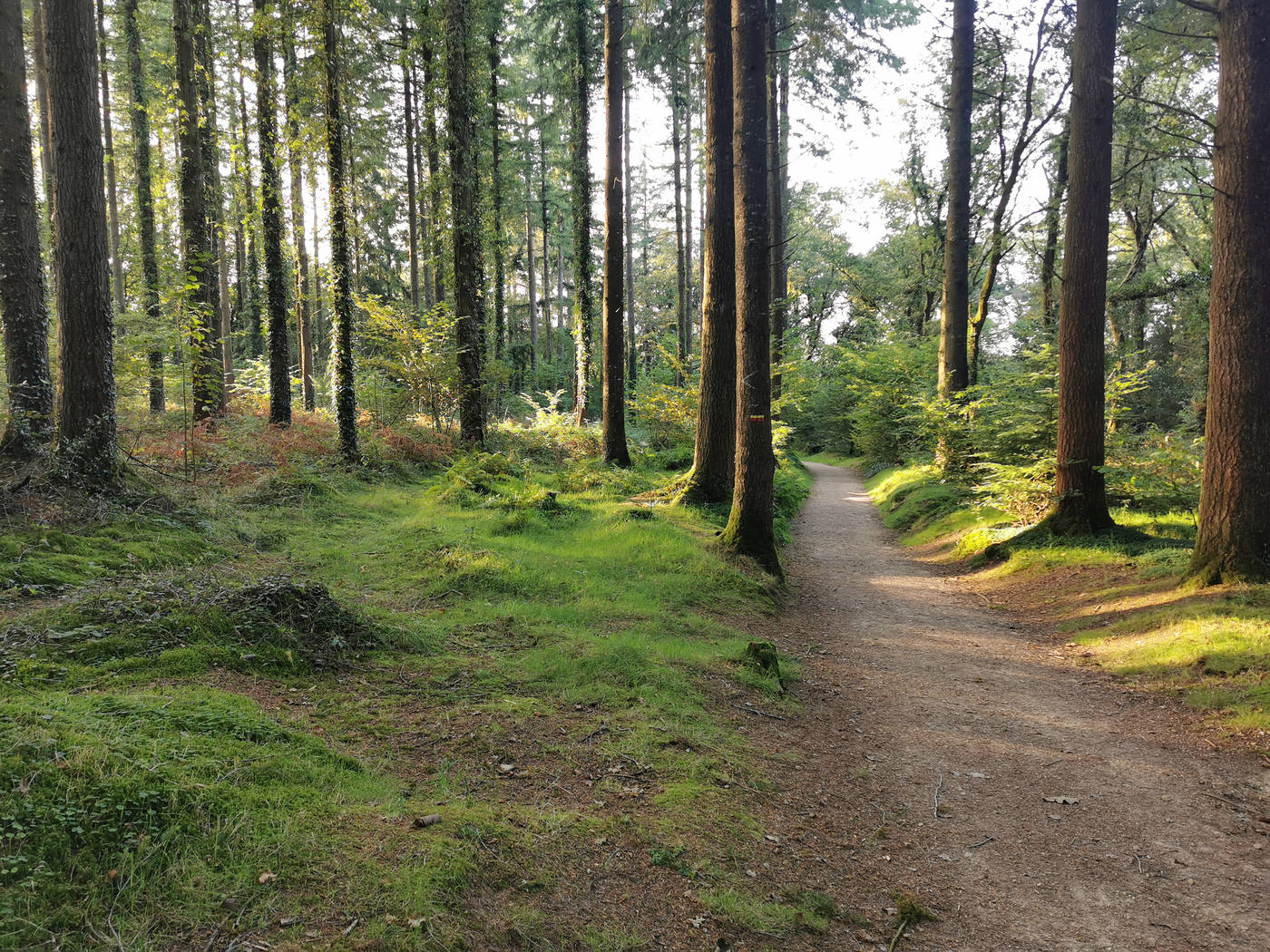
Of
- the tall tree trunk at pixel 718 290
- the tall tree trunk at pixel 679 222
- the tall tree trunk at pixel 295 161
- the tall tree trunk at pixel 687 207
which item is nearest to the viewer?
the tall tree trunk at pixel 718 290

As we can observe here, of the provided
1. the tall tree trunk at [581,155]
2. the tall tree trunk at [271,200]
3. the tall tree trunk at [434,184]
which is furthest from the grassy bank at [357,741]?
the tall tree trunk at [581,155]

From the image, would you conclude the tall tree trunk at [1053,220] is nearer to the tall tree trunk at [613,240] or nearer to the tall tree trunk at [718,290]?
the tall tree trunk at [718,290]

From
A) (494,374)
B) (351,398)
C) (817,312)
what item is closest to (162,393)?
(351,398)

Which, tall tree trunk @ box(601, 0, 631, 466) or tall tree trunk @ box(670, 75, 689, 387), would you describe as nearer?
tall tree trunk @ box(601, 0, 631, 466)

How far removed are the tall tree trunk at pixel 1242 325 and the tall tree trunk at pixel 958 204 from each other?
853cm

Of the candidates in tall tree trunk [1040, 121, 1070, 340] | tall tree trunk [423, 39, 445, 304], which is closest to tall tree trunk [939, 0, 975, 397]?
tall tree trunk [1040, 121, 1070, 340]

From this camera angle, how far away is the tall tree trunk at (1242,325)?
20.3ft

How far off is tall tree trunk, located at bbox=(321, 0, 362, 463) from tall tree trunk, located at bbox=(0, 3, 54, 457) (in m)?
4.70

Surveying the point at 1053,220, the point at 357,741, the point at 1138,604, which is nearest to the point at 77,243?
the point at 357,741

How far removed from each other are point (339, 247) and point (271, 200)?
2.47 m

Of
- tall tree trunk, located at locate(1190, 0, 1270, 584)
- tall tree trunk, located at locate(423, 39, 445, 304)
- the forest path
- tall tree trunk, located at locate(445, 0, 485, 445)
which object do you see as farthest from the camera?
tall tree trunk, located at locate(423, 39, 445, 304)

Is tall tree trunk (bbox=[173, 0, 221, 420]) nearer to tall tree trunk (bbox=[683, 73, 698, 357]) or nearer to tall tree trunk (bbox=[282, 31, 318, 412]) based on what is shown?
tall tree trunk (bbox=[282, 31, 318, 412])

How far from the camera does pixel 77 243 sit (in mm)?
7375

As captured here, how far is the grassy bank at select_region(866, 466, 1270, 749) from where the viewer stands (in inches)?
203
